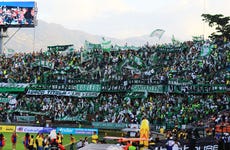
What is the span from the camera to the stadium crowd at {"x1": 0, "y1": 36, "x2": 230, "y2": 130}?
4234 centimetres

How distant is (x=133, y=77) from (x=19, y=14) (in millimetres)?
24047

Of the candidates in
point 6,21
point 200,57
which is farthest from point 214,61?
point 6,21

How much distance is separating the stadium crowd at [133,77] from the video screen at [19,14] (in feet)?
26.3

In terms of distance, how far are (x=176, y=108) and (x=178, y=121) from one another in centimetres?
208

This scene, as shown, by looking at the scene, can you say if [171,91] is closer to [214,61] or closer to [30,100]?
[214,61]

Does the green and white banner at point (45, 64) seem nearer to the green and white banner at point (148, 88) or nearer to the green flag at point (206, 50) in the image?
the green and white banner at point (148, 88)

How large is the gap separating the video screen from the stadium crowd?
26.3ft

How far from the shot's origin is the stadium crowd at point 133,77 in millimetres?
42344

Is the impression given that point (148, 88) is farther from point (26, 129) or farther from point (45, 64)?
point (45, 64)

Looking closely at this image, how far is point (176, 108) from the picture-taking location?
42.1m

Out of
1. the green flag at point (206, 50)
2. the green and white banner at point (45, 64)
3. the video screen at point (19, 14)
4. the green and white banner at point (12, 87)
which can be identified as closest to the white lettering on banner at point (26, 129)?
the green and white banner at point (12, 87)

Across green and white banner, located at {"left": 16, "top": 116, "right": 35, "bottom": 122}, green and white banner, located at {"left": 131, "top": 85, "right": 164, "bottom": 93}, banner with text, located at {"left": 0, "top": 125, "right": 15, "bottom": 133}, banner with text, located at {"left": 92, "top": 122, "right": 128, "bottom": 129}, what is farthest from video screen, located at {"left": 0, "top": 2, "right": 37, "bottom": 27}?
banner with text, located at {"left": 92, "top": 122, "right": 128, "bottom": 129}

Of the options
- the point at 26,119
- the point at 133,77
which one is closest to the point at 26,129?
the point at 26,119

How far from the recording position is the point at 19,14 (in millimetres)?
65812
